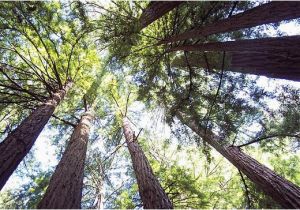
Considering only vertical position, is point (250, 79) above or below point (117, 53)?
below

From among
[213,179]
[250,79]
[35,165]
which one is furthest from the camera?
[35,165]

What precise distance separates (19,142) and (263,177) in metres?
4.47

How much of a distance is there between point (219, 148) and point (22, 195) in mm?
5623

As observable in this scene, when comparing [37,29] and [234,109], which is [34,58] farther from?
[234,109]

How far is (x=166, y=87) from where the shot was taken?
26.1 feet

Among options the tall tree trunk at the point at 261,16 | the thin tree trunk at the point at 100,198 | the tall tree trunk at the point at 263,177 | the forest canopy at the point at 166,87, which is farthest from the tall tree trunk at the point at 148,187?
the tall tree trunk at the point at 261,16

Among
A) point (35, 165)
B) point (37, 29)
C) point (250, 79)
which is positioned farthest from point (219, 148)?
point (35, 165)

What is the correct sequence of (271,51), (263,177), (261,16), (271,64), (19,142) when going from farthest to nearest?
(271,64) < (271,51) < (263,177) < (261,16) < (19,142)

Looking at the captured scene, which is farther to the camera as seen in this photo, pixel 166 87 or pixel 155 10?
pixel 166 87

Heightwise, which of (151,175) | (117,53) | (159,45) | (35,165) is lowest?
(151,175)

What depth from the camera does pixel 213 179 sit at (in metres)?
8.20

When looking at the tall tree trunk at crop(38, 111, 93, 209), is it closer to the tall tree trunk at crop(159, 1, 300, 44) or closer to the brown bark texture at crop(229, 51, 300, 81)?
the tall tree trunk at crop(159, 1, 300, 44)

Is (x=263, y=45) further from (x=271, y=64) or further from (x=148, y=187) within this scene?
(x=148, y=187)

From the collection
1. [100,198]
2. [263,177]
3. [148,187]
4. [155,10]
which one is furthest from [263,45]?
[100,198]
